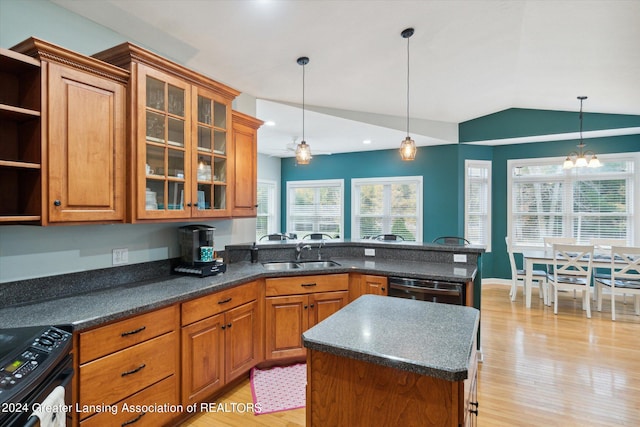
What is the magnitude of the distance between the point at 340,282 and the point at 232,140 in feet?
5.38

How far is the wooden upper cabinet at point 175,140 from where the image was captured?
2.06 meters

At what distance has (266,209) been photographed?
24.1ft

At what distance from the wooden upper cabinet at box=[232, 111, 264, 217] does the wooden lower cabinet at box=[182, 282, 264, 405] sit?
82 centimetres

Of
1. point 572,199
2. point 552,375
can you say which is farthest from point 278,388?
point 572,199

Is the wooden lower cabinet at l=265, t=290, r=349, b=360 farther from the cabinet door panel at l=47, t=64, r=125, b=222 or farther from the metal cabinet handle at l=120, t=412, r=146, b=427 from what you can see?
the cabinet door panel at l=47, t=64, r=125, b=222

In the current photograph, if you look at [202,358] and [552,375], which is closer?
[202,358]

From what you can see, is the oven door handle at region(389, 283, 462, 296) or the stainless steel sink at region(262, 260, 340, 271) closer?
the oven door handle at region(389, 283, 462, 296)

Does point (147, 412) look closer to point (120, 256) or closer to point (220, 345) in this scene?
point (220, 345)

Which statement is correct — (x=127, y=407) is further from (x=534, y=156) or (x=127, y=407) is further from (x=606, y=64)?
(x=534, y=156)

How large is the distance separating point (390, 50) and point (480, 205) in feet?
13.8

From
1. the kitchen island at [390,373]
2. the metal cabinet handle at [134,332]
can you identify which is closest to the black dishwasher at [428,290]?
the kitchen island at [390,373]

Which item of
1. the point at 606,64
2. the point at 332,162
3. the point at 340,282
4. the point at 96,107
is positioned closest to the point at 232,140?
the point at 96,107

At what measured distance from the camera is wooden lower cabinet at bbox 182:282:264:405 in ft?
6.95

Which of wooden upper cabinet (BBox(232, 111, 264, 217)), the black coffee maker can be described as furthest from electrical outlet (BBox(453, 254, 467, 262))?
the black coffee maker
